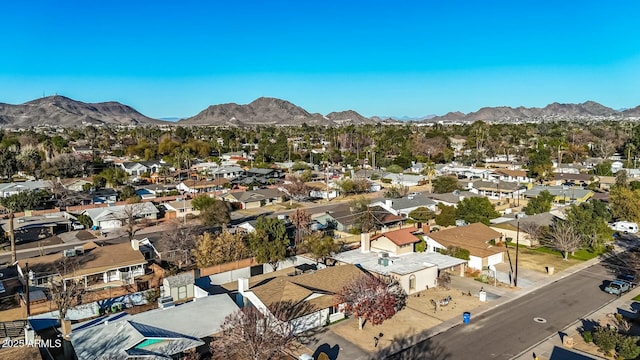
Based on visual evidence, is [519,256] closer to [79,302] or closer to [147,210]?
[79,302]

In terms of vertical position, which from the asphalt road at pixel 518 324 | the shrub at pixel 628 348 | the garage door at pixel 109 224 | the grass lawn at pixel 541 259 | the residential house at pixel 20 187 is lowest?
the grass lawn at pixel 541 259

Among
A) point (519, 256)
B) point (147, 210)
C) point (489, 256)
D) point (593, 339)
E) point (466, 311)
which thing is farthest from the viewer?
point (147, 210)

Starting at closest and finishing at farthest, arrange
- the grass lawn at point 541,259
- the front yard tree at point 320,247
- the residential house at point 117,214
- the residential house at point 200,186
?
the front yard tree at point 320,247 → the grass lawn at point 541,259 → the residential house at point 117,214 → the residential house at point 200,186

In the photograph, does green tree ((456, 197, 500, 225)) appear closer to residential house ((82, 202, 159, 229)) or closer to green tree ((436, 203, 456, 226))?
green tree ((436, 203, 456, 226))

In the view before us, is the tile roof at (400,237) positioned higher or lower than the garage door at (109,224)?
higher

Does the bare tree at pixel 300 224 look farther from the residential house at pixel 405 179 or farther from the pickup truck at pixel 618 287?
the residential house at pixel 405 179

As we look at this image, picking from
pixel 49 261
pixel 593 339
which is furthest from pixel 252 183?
pixel 593 339

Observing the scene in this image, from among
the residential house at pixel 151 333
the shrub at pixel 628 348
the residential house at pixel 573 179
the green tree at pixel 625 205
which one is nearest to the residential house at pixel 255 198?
the residential house at pixel 151 333
